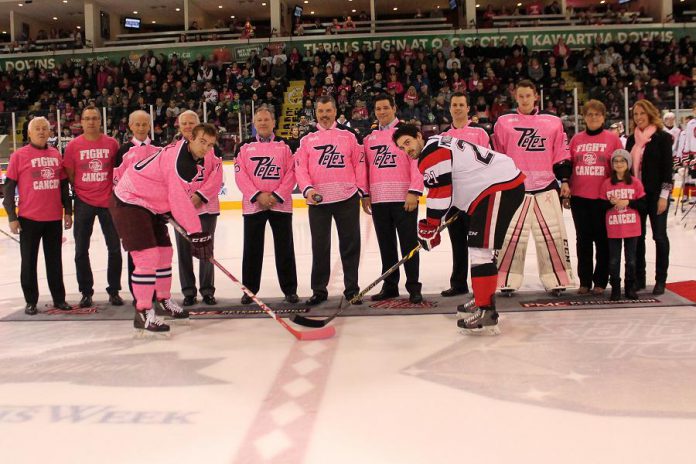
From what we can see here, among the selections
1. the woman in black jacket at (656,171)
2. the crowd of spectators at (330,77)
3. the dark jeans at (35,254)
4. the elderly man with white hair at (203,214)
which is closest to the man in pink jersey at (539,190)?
the woman in black jacket at (656,171)

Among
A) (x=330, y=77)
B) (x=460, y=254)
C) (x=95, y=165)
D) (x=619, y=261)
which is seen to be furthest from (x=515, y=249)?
(x=330, y=77)

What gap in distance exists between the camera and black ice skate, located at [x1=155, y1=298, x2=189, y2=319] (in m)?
3.91

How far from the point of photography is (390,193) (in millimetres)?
4254

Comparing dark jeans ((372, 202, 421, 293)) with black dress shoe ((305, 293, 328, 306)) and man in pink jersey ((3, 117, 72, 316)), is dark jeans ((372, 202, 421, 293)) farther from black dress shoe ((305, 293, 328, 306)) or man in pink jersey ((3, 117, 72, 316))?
man in pink jersey ((3, 117, 72, 316))

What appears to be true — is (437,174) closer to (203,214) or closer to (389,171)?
(389,171)

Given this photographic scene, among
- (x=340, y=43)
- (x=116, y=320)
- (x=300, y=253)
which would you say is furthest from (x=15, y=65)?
(x=116, y=320)

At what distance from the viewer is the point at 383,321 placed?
12.4 feet

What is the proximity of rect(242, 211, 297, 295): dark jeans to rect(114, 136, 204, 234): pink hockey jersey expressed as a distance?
79 centimetres

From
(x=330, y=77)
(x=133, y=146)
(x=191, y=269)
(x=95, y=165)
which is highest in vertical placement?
(x=330, y=77)

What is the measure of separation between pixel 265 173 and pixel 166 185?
0.89 meters

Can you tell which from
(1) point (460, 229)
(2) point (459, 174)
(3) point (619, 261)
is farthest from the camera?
(1) point (460, 229)

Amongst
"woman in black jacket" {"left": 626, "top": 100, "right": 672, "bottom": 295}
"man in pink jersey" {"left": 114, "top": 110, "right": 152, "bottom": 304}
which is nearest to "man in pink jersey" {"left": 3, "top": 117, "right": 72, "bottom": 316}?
"man in pink jersey" {"left": 114, "top": 110, "right": 152, "bottom": 304}

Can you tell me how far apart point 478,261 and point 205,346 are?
4.65 ft

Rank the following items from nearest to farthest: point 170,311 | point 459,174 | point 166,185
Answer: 1. point 459,174
2. point 166,185
3. point 170,311
